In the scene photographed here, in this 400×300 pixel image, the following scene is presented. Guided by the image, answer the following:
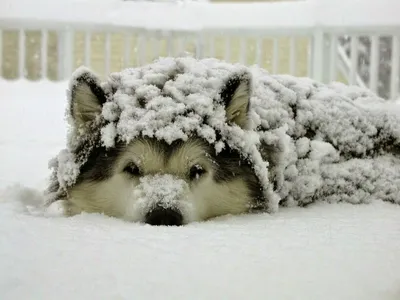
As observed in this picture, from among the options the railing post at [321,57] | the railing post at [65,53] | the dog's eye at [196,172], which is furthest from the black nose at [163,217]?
the railing post at [65,53]

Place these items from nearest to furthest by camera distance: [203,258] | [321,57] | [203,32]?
1. [203,258]
2. [321,57]
3. [203,32]

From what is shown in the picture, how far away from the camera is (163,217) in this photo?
64.0 inches

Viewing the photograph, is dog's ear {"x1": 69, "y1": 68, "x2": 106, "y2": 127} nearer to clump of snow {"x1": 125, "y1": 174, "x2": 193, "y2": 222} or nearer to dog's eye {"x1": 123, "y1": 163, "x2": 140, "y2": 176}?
dog's eye {"x1": 123, "y1": 163, "x2": 140, "y2": 176}

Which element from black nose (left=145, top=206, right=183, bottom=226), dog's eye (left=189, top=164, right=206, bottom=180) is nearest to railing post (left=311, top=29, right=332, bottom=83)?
dog's eye (left=189, top=164, right=206, bottom=180)

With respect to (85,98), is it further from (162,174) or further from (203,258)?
(203,258)

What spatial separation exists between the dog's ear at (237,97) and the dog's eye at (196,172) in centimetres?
20

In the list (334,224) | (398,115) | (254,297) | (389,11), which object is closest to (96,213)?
(334,224)

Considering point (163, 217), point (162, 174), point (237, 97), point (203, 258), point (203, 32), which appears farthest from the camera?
point (203, 32)

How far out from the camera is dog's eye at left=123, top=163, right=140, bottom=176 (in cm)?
182

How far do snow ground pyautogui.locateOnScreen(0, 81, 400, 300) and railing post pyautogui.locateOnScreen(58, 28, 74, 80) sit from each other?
4099mm

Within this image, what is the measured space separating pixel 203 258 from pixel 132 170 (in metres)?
0.77

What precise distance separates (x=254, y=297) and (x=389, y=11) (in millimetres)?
4546

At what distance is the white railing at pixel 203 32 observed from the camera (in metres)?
5.21

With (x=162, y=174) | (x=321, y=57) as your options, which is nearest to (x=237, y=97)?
(x=162, y=174)
